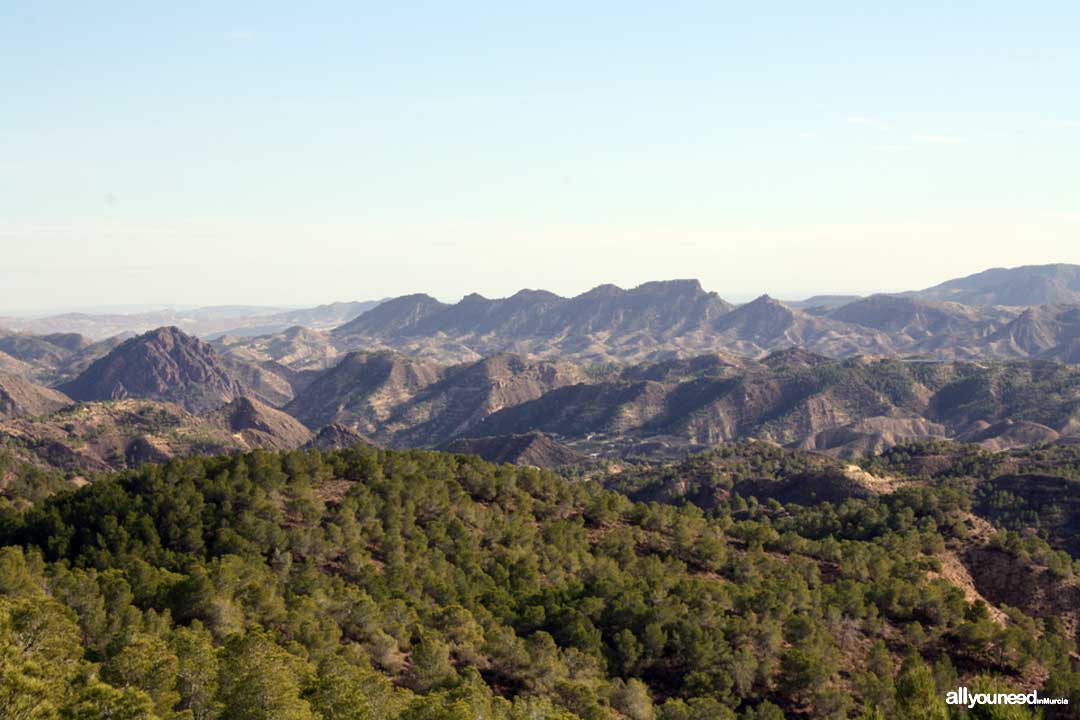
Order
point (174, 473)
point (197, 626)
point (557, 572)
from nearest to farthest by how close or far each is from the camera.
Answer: point (197, 626)
point (557, 572)
point (174, 473)

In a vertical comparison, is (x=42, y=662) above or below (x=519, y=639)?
above

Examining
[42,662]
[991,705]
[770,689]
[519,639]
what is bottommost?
[770,689]

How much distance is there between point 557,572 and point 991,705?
55.0m

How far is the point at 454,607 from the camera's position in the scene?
81.3 meters

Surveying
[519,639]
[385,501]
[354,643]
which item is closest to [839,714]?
[519,639]

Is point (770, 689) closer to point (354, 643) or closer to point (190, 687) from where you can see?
point (354, 643)

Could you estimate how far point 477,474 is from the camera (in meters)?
128

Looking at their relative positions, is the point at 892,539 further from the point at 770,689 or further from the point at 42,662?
the point at 42,662

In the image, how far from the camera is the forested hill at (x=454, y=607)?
55281 millimetres

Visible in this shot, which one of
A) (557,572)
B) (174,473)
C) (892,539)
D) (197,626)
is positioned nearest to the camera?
(197,626)

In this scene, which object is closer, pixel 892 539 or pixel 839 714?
pixel 839 714

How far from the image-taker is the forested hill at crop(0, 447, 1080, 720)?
181 feet

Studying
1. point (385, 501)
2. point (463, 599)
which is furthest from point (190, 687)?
point (385, 501)

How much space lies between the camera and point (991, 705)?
177 ft
